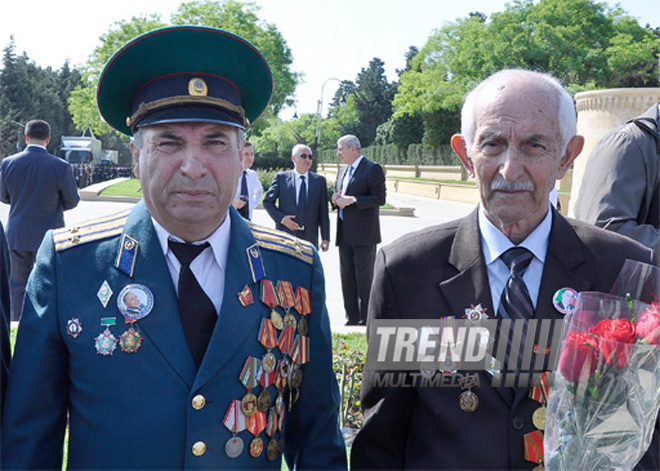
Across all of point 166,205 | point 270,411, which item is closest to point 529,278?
point 270,411

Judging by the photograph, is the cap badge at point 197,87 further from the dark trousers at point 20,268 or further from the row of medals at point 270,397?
the dark trousers at point 20,268

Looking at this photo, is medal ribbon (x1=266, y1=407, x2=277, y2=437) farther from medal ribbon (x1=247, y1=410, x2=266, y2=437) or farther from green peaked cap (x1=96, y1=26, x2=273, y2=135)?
green peaked cap (x1=96, y1=26, x2=273, y2=135)

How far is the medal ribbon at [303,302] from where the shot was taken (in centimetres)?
210

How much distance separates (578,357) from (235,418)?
39.6 inches

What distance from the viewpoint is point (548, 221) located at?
2.11m

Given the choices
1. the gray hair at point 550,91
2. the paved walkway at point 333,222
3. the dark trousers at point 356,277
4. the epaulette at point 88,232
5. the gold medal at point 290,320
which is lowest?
the paved walkway at point 333,222

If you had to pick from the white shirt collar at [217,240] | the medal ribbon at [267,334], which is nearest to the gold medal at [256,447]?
the medal ribbon at [267,334]

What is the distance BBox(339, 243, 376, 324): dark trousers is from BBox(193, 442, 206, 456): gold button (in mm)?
6333

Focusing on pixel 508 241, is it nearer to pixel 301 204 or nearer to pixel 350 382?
pixel 350 382

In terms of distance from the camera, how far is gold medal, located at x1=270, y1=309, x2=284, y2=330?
6.57ft

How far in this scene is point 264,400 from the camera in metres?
1.96

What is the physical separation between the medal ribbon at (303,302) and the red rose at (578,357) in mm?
860

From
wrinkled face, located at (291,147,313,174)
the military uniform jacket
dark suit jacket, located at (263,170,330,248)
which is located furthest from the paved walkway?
the military uniform jacket

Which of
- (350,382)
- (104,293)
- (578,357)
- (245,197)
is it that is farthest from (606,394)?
(245,197)
